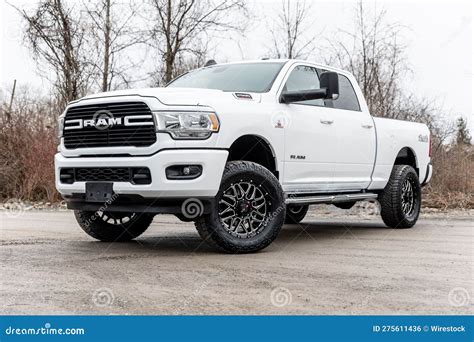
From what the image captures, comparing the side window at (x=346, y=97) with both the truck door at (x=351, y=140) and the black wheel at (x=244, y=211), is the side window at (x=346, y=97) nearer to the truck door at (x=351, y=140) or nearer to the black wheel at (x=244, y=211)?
the truck door at (x=351, y=140)

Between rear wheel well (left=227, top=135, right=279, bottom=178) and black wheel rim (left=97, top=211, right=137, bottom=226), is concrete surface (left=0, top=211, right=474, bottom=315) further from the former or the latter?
rear wheel well (left=227, top=135, right=279, bottom=178)

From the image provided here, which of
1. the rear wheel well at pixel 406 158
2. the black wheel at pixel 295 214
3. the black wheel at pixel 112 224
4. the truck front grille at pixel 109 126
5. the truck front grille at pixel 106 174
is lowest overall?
the black wheel at pixel 295 214

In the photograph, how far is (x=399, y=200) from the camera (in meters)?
9.10

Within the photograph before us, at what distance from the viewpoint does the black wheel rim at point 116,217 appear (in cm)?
729

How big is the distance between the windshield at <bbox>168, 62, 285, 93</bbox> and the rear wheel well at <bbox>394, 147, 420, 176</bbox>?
298 centimetres

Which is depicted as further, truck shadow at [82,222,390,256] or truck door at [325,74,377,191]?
truck door at [325,74,377,191]

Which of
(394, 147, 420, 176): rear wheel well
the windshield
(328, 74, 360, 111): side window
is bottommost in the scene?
(394, 147, 420, 176): rear wheel well

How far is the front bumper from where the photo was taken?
5895 mm

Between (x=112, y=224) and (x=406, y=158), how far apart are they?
4.67 meters

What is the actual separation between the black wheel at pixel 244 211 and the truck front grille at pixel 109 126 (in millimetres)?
849

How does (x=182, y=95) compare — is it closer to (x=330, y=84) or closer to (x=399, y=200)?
(x=330, y=84)

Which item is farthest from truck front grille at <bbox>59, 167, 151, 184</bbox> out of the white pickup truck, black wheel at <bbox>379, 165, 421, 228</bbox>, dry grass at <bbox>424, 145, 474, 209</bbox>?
dry grass at <bbox>424, 145, 474, 209</bbox>

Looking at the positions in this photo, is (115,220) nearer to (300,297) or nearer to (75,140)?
(75,140)

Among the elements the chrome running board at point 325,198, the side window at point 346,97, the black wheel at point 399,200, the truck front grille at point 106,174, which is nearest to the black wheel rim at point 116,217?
the truck front grille at point 106,174
